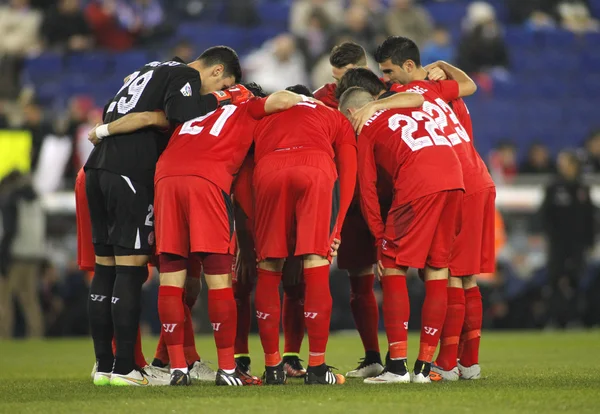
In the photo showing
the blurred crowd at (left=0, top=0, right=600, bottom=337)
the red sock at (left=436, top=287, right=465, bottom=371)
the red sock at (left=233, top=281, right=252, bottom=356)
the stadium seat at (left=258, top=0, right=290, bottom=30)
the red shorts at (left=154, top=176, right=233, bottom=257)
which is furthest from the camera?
the stadium seat at (left=258, top=0, right=290, bottom=30)

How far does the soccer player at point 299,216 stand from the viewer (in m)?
6.27

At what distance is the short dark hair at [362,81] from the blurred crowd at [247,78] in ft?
22.1

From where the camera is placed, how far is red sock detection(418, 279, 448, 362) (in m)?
6.33

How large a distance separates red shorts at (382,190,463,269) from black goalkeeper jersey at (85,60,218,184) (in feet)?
4.43

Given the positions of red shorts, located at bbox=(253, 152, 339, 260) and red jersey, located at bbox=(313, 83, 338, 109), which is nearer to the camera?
red shorts, located at bbox=(253, 152, 339, 260)

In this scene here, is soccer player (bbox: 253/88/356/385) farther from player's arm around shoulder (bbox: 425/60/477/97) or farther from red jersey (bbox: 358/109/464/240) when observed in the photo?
player's arm around shoulder (bbox: 425/60/477/97)

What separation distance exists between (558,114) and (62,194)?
7.64 metres

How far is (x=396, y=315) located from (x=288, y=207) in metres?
0.92

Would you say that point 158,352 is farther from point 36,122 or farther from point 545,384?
point 36,122

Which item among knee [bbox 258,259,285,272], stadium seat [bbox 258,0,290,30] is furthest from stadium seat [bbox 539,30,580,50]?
knee [bbox 258,259,285,272]

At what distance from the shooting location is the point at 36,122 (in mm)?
14953

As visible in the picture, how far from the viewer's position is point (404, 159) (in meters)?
6.47

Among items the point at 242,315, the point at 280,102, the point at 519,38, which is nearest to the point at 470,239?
the point at 280,102

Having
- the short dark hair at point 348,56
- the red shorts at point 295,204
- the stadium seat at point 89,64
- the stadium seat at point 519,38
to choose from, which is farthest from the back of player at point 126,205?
the stadium seat at point 519,38
